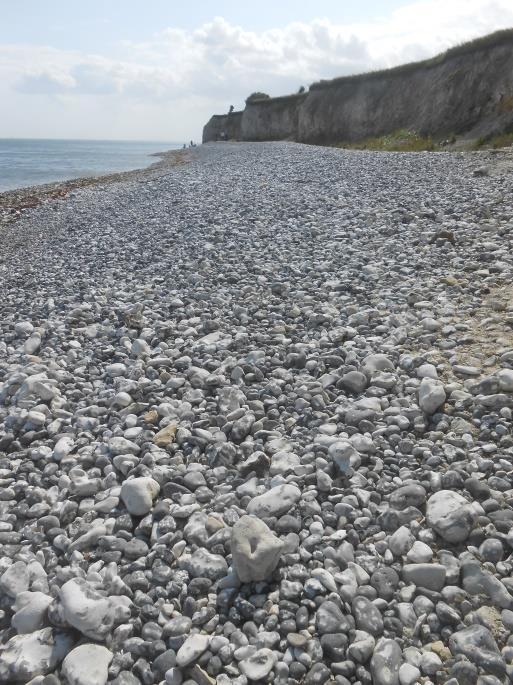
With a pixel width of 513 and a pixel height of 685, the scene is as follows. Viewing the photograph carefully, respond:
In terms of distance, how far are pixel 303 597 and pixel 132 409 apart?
2367mm

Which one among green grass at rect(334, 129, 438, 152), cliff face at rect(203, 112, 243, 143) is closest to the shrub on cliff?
cliff face at rect(203, 112, 243, 143)

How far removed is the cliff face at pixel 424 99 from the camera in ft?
83.5

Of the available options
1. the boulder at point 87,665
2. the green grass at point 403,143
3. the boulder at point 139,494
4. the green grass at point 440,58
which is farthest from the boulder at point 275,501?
the green grass at point 440,58

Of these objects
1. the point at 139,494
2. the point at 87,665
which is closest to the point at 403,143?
the point at 139,494

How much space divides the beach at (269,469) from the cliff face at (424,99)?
19.3 metres

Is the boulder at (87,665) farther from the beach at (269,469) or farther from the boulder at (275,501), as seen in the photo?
the boulder at (275,501)

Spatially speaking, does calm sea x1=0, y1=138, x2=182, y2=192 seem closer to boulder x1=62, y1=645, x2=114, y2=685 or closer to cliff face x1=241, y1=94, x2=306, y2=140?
cliff face x1=241, y1=94, x2=306, y2=140

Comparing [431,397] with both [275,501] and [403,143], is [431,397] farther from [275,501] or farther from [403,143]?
[403,143]

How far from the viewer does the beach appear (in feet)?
7.33

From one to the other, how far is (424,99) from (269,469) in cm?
3367

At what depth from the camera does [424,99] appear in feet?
102

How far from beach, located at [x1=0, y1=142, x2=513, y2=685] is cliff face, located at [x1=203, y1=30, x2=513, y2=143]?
63.2 feet

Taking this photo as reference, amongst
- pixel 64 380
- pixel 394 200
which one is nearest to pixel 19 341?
pixel 64 380

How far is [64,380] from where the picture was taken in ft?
16.2
